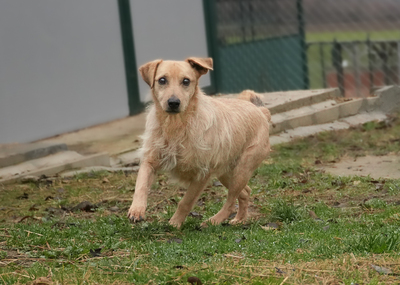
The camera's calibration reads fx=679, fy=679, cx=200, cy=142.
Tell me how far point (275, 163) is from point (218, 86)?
5329mm

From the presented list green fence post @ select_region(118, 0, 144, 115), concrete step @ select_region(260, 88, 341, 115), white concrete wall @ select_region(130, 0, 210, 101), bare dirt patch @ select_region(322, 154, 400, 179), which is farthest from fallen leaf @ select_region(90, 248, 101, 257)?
green fence post @ select_region(118, 0, 144, 115)

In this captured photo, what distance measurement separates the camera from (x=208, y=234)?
5656 mm

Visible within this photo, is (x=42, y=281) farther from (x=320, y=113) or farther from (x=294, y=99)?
(x=294, y=99)

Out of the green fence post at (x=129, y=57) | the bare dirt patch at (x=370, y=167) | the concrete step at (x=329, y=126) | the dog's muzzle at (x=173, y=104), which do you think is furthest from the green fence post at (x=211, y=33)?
the dog's muzzle at (x=173, y=104)

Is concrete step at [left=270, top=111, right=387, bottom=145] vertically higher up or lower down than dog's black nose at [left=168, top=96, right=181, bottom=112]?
lower down

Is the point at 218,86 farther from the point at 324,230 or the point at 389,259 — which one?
the point at 389,259

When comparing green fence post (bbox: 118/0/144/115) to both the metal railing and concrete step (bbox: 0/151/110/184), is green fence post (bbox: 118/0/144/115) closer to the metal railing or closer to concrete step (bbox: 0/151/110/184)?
concrete step (bbox: 0/151/110/184)

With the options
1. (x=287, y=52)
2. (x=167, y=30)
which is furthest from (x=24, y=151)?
(x=287, y=52)

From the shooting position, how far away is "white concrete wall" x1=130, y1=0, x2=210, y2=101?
1285cm

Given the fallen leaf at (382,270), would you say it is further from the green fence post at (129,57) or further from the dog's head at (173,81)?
the green fence post at (129,57)

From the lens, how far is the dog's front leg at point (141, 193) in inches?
209

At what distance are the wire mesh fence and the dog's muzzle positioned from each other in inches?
323

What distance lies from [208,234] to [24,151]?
467 cm

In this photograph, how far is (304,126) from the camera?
11.6 metres
